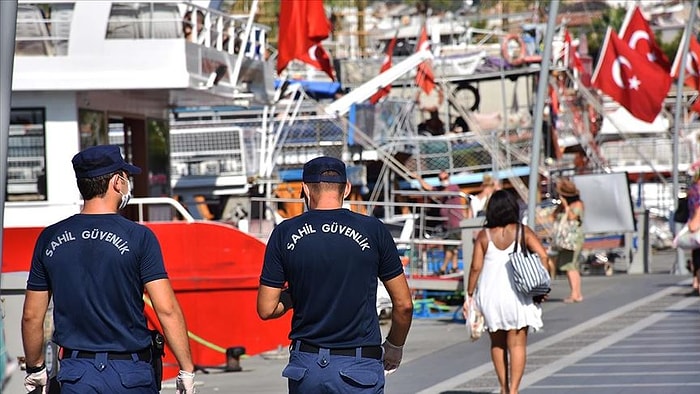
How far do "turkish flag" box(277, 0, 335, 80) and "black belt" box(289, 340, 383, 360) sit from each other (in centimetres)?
1560

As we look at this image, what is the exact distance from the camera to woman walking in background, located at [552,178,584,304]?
2127 cm

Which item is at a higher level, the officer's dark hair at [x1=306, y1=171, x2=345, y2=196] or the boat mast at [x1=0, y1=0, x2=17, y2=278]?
the boat mast at [x1=0, y1=0, x2=17, y2=278]

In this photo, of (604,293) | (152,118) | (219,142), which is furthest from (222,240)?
(219,142)

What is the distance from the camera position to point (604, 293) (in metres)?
21.7

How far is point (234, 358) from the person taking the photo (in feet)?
44.7

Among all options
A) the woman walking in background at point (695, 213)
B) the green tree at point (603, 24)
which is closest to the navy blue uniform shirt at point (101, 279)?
the woman walking in background at point (695, 213)

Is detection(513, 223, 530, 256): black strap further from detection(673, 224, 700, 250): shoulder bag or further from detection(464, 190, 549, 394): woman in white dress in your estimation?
detection(673, 224, 700, 250): shoulder bag

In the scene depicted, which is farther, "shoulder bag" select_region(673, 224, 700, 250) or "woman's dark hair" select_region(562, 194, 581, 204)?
"woman's dark hair" select_region(562, 194, 581, 204)

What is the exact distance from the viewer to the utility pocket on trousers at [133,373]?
6.11 meters

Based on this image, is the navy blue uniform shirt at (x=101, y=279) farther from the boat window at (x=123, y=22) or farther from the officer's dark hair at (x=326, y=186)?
the boat window at (x=123, y=22)

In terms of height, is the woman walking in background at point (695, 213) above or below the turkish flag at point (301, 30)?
below

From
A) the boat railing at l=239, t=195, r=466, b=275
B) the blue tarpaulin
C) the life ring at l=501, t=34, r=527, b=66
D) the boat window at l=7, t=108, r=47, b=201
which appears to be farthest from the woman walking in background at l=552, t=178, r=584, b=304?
the blue tarpaulin

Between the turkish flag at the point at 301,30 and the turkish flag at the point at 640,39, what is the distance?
25.2 feet

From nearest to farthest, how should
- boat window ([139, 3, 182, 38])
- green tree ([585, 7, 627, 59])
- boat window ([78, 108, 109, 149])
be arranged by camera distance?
1. boat window ([78, 108, 109, 149])
2. boat window ([139, 3, 182, 38])
3. green tree ([585, 7, 627, 59])
